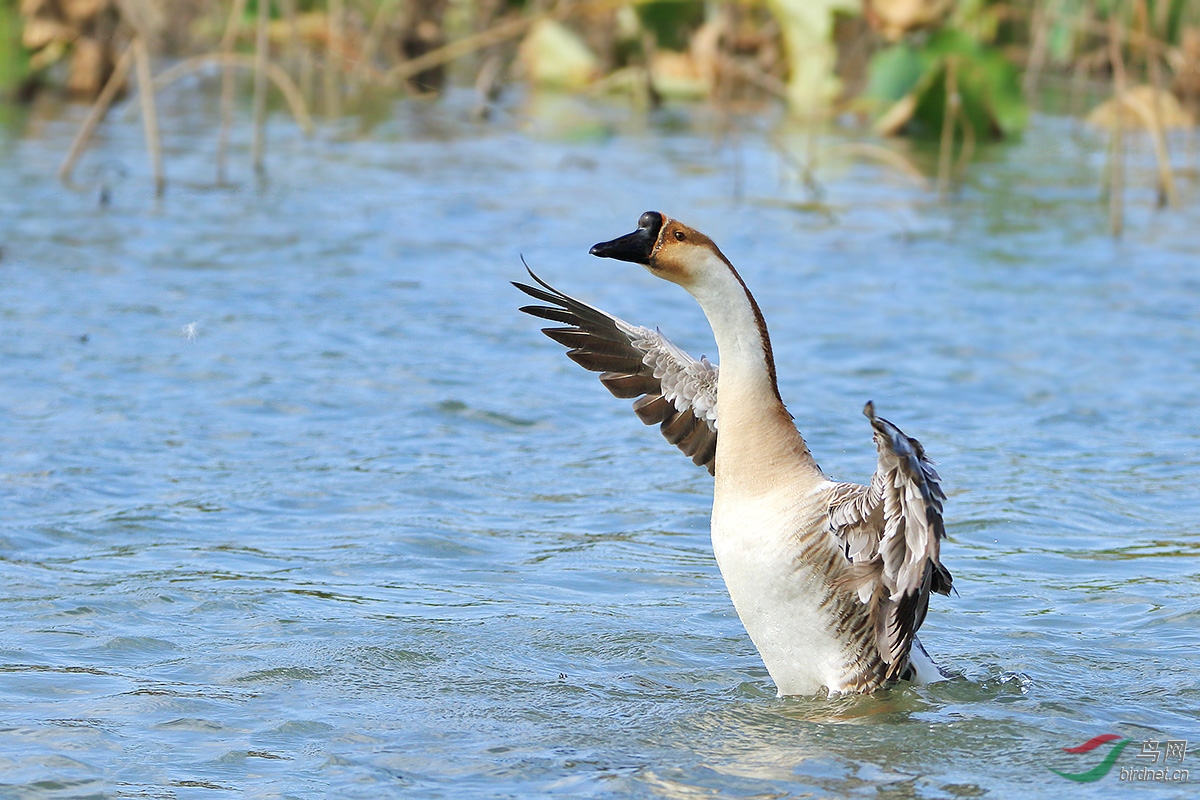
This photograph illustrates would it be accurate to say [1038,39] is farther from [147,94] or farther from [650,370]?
[650,370]

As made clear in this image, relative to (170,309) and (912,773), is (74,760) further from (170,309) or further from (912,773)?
(170,309)

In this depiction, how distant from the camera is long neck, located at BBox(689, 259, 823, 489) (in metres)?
5.06

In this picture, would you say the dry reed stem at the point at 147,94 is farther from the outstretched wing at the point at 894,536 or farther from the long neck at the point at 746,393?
the outstretched wing at the point at 894,536

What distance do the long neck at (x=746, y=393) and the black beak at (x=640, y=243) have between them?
236mm

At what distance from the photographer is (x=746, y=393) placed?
200 inches

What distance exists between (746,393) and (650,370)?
103 cm

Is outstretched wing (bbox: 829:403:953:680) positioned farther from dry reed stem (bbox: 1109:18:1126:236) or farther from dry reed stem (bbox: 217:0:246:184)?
dry reed stem (bbox: 217:0:246:184)

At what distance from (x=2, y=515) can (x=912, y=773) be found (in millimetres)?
4156

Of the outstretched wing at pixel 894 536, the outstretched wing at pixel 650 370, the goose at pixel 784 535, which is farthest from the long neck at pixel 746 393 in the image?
the outstretched wing at pixel 650 370

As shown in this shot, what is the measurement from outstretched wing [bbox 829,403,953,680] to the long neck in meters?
0.23

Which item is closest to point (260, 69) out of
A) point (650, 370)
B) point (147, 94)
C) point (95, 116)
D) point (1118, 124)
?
point (147, 94)

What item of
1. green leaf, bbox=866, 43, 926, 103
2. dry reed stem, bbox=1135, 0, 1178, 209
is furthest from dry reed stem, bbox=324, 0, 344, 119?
→ dry reed stem, bbox=1135, 0, 1178, 209

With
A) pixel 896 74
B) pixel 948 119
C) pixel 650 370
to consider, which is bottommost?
pixel 650 370

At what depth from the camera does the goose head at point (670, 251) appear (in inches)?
193
